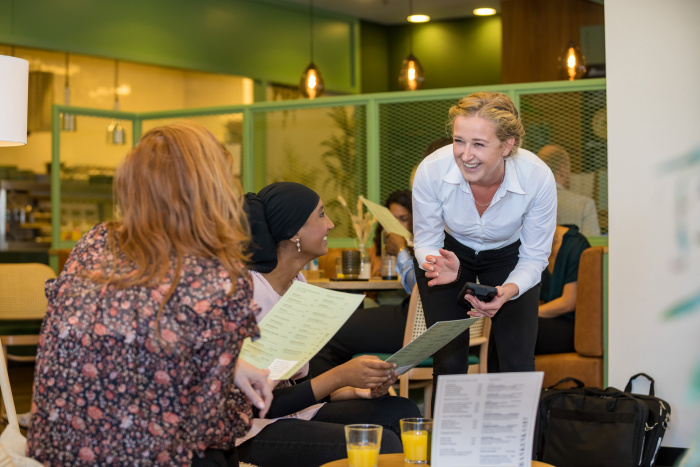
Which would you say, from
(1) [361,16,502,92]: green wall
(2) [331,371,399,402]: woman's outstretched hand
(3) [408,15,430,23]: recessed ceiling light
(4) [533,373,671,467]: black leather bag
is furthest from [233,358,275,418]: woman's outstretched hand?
(1) [361,16,502,92]: green wall

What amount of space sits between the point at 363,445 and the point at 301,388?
49 centimetres

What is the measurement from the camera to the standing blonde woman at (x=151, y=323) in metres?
1.27

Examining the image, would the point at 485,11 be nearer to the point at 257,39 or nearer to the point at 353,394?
the point at 257,39

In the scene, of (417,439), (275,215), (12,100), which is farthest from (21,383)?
(417,439)

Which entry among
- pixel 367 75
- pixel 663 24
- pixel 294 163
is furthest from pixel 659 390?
pixel 367 75

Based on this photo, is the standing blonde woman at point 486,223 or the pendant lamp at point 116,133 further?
the pendant lamp at point 116,133

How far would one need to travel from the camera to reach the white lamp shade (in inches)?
94.3

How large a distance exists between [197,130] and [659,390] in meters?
2.93

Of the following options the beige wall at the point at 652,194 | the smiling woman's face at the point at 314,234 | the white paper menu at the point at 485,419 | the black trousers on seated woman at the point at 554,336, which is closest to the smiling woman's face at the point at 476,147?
the smiling woman's face at the point at 314,234

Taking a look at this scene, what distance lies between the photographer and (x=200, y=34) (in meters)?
8.30

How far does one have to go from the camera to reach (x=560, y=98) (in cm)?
529

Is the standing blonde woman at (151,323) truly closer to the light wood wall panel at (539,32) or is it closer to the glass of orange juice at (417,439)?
the glass of orange juice at (417,439)

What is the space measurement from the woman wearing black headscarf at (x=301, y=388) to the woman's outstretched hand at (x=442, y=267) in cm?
31

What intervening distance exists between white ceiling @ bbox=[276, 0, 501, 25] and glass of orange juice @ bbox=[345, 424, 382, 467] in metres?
7.82
